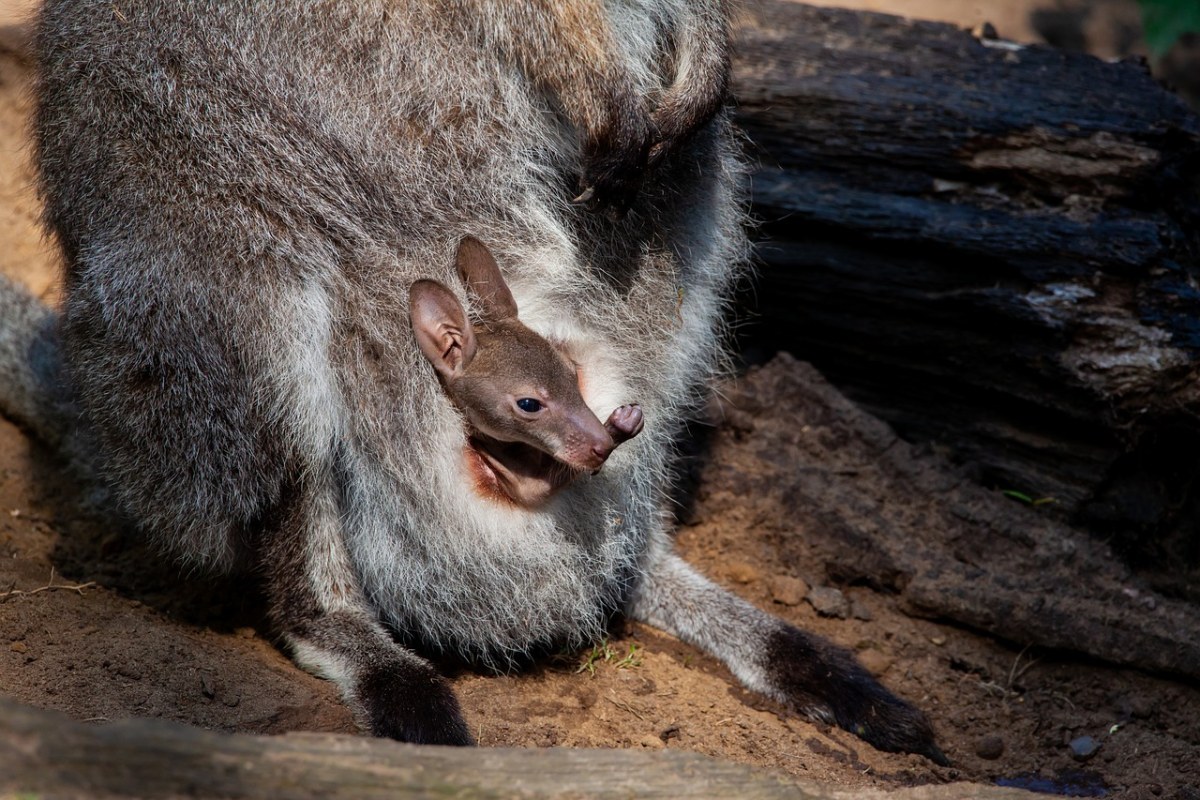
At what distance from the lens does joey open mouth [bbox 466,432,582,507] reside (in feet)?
10.7

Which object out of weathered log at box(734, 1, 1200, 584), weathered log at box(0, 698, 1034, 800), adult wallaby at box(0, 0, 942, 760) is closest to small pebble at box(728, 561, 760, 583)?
adult wallaby at box(0, 0, 942, 760)

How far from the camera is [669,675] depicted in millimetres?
3689

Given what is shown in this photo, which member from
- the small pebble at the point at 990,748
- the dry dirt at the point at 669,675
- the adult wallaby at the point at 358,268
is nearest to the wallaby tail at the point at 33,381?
the dry dirt at the point at 669,675

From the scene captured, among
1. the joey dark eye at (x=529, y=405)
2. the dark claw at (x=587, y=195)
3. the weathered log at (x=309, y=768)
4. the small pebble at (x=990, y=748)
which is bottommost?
the small pebble at (x=990, y=748)

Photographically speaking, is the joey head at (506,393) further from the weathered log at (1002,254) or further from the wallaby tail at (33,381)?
the wallaby tail at (33,381)

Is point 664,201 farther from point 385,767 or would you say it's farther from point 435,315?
point 385,767

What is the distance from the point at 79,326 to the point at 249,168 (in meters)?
0.70

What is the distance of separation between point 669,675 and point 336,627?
108cm

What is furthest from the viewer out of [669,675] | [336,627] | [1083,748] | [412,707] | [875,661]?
[875,661]

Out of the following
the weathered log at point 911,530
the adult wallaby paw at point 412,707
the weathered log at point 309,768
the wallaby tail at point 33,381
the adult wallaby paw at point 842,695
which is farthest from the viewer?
the wallaby tail at point 33,381

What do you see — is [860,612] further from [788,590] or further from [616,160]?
[616,160]

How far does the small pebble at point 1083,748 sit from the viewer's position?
354 cm

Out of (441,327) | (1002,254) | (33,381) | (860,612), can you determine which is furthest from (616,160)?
(33,381)

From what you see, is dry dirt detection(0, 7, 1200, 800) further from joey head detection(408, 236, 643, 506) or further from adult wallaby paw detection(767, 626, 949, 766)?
joey head detection(408, 236, 643, 506)
